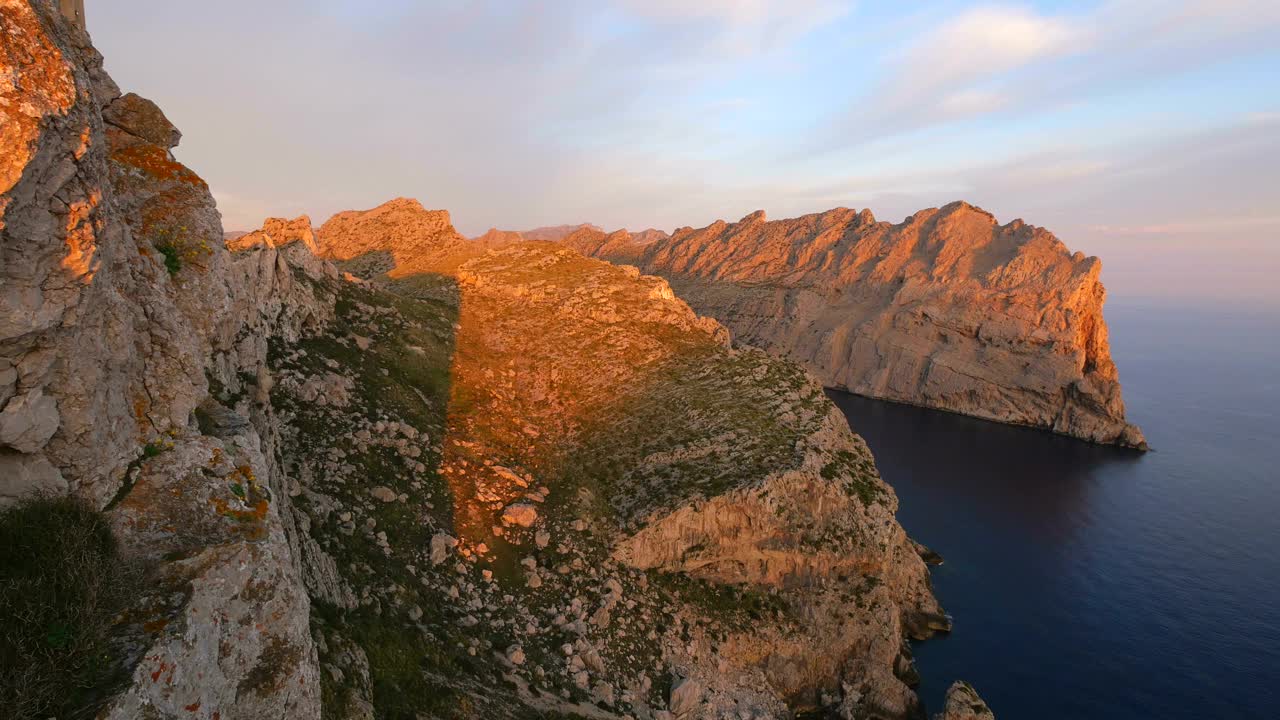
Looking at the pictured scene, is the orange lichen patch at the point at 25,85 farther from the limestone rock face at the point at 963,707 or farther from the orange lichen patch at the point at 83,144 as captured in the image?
the limestone rock face at the point at 963,707

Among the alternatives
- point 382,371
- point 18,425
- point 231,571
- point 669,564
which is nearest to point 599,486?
point 669,564

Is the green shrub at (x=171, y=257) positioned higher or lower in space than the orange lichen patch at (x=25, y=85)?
lower

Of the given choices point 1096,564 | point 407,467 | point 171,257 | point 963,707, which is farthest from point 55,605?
point 1096,564

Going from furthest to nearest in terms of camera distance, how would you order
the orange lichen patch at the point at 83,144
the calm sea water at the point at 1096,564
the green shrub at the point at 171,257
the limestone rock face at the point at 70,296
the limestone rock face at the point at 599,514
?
the calm sea water at the point at 1096,564 → the limestone rock face at the point at 599,514 → the green shrub at the point at 171,257 → the orange lichen patch at the point at 83,144 → the limestone rock face at the point at 70,296

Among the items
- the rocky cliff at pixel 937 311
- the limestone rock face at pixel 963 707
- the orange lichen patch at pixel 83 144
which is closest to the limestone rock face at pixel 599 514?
the limestone rock face at pixel 963 707

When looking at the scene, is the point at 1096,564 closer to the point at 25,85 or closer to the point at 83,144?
the point at 83,144

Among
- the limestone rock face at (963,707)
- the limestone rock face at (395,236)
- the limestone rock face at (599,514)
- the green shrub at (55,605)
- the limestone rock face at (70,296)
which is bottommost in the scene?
the limestone rock face at (963,707)
